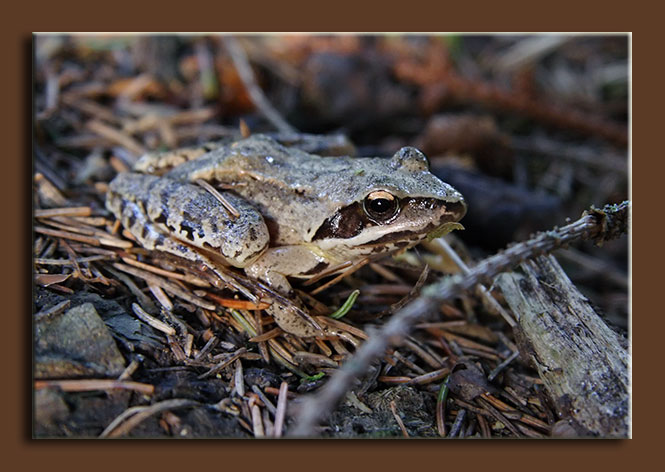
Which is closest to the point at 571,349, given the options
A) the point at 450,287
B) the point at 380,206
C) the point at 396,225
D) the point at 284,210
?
the point at 450,287

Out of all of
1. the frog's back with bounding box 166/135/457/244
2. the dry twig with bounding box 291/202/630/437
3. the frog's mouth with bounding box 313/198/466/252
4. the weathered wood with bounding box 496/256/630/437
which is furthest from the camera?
the frog's back with bounding box 166/135/457/244

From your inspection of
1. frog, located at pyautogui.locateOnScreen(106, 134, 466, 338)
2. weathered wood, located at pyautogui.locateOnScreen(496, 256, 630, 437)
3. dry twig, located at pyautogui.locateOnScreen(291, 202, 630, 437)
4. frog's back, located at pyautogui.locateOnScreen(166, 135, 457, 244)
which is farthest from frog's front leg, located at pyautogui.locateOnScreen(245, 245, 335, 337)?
weathered wood, located at pyautogui.locateOnScreen(496, 256, 630, 437)

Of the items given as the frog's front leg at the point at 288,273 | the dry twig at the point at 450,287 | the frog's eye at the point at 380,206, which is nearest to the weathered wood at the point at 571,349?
the dry twig at the point at 450,287

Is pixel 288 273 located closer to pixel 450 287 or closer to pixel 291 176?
pixel 291 176

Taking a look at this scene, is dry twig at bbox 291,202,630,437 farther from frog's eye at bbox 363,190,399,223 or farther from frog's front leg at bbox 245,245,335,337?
frog's eye at bbox 363,190,399,223

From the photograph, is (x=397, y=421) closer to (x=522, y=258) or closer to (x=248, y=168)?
(x=522, y=258)

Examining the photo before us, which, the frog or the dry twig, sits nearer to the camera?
the dry twig
